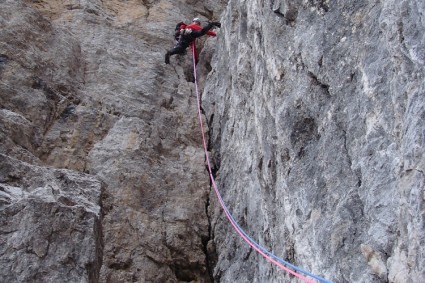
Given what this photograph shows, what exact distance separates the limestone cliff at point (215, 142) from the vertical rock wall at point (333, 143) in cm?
2

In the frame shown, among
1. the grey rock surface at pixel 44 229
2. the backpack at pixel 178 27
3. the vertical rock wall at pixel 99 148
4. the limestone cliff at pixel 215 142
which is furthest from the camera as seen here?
the backpack at pixel 178 27

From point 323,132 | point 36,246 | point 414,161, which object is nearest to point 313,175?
point 323,132

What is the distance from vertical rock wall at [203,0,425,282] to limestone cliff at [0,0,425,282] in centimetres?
2

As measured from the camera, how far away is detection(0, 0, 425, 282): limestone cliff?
13.4 feet

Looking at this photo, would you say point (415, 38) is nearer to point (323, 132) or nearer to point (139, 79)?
point (323, 132)

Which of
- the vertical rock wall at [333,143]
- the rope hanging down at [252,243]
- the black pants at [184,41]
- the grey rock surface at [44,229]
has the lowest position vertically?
the grey rock surface at [44,229]

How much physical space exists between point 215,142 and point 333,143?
5.51 meters

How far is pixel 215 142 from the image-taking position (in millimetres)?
10359

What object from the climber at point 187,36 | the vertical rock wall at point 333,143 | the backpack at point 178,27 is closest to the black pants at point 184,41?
the climber at point 187,36

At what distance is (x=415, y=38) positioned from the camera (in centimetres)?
375

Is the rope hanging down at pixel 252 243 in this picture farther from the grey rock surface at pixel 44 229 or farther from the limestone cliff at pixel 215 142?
the grey rock surface at pixel 44 229

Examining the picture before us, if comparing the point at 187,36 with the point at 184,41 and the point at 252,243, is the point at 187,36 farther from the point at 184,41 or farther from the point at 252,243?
the point at 252,243

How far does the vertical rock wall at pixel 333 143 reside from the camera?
12.3 feet

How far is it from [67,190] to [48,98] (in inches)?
142
